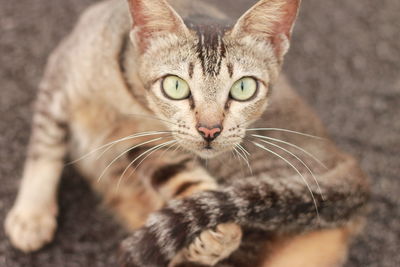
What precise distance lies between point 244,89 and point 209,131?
0.15 metres

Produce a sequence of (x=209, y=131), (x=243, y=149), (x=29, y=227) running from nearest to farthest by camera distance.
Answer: (x=209, y=131) → (x=243, y=149) → (x=29, y=227)

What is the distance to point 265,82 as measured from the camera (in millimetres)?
1176

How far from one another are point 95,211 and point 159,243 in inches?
18.9

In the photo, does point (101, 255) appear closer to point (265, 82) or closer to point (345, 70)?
point (265, 82)

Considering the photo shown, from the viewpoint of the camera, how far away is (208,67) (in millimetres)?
1085

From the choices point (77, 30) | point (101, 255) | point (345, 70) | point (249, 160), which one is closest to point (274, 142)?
point (249, 160)

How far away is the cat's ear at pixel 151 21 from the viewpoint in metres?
1.11

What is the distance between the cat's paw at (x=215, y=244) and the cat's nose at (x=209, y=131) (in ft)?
0.67

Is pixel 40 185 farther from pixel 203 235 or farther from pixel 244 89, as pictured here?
pixel 244 89

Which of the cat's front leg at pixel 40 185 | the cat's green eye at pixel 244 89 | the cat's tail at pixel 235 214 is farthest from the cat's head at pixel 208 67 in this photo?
the cat's front leg at pixel 40 185

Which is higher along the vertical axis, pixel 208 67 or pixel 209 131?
pixel 208 67

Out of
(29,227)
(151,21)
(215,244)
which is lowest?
(29,227)

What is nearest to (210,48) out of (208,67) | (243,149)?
(208,67)

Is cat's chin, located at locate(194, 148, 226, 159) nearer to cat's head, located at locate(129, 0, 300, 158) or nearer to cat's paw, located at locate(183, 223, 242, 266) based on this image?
cat's head, located at locate(129, 0, 300, 158)
